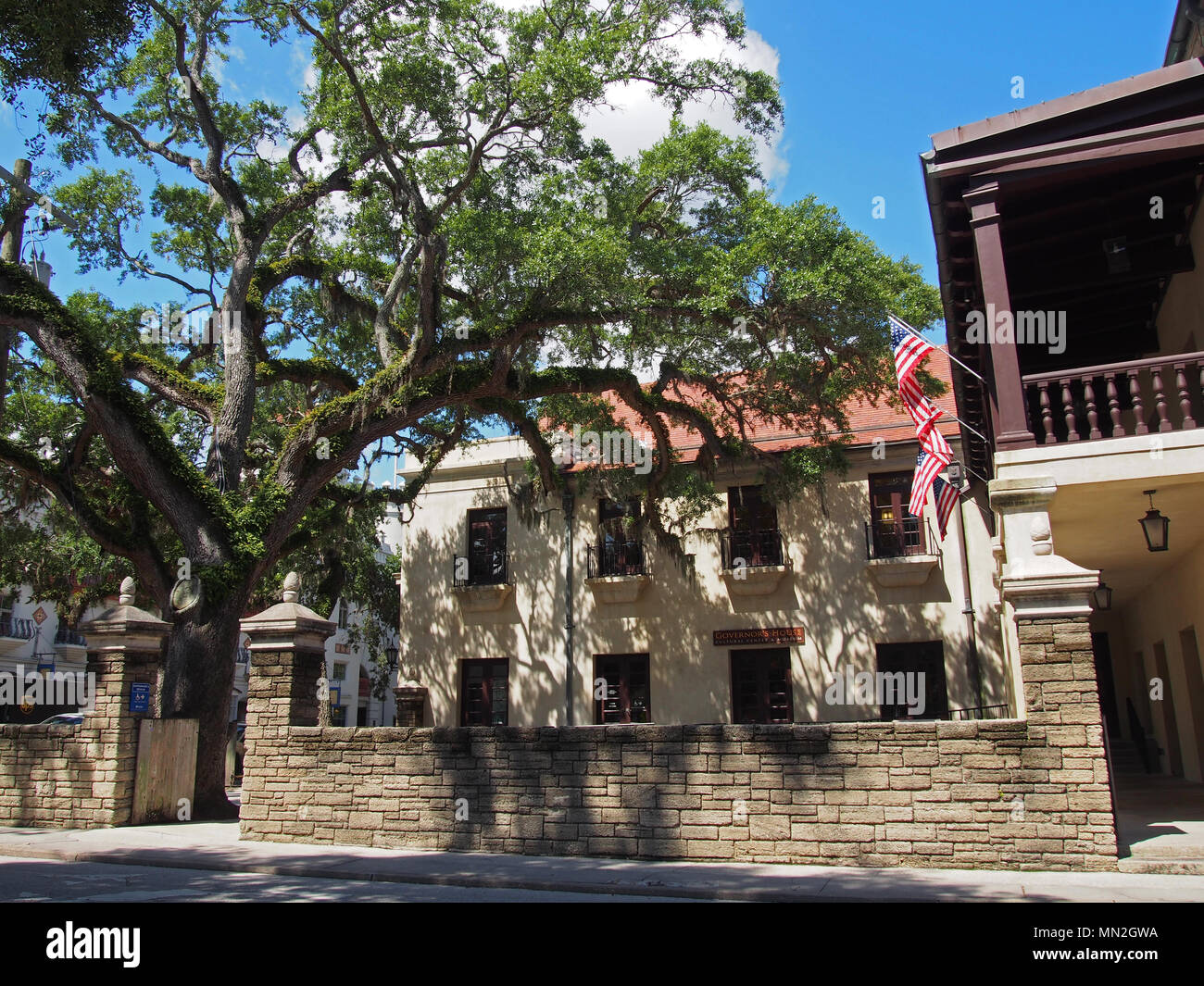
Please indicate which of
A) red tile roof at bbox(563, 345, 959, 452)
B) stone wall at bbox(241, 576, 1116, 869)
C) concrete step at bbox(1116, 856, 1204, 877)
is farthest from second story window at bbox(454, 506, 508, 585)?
concrete step at bbox(1116, 856, 1204, 877)

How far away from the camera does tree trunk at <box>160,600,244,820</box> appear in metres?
13.6

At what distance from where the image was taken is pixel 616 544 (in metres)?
22.3

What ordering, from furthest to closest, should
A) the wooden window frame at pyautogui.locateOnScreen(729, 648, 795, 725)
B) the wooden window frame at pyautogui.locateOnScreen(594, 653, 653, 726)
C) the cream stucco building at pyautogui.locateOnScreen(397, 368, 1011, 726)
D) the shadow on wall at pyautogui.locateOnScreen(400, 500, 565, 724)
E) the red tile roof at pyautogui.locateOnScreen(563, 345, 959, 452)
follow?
the shadow on wall at pyautogui.locateOnScreen(400, 500, 565, 724), the wooden window frame at pyautogui.locateOnScreen(594, 653, 653, 726), the wooden window frame at pyautogui.locateOnScreen(729, 648, 795, 725), the red tile roof at pyautogui.locateOnScreen(563, 345, 959, 452), the cream stucco building at pyautogui.locateOnScreen(397, 368, 1011, 726)

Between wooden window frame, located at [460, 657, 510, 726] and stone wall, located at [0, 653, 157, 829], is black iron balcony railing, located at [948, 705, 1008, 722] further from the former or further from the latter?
stone wall, located at [0, 653, 157, 829]

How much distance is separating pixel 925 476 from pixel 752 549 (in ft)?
27.9

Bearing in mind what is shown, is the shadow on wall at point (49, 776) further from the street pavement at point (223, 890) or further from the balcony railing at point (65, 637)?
the balcony railing at point (65, 637)

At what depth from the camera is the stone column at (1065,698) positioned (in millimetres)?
7961

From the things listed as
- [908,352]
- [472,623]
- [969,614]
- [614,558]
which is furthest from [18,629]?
[908,352]

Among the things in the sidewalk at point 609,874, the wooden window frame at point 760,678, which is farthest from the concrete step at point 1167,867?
the wooden window frame at point 760,678

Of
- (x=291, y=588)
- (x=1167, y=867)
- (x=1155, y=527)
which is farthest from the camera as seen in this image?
(x=291, y=588)

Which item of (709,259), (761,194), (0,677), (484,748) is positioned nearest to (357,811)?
(484,748)

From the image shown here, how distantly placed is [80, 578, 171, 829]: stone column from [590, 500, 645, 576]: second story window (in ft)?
35.5

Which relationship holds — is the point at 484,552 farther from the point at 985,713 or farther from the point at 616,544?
the point at 985,713
